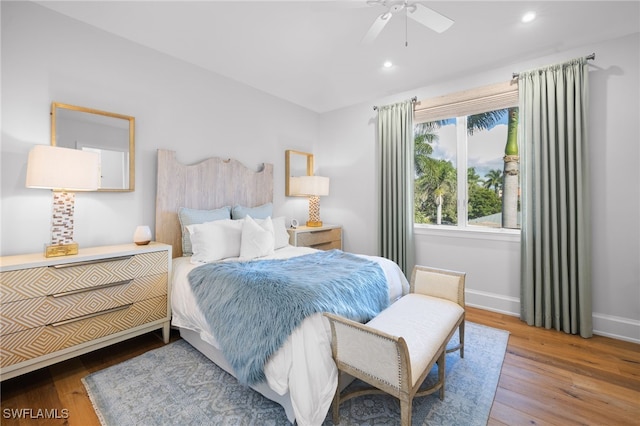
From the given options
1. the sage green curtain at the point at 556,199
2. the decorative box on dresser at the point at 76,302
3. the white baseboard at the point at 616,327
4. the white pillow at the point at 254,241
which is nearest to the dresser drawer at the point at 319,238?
the white pillow at the point at 254,241

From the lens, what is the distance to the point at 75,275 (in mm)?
1875

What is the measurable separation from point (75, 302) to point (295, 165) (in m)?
2.99

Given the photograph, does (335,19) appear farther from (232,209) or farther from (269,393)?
(269,393)

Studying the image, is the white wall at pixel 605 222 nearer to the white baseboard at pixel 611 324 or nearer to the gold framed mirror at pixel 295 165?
the white baseboard at pixel 611 324

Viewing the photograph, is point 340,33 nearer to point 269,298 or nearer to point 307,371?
point 269,298

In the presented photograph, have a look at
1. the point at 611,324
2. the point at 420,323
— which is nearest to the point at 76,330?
the point at 420,323

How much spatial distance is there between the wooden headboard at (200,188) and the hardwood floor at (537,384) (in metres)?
1.10

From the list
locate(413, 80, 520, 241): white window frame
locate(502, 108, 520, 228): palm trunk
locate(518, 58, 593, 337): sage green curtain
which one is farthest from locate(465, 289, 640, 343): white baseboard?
locate(502, 108, 520, 228): palm trunk

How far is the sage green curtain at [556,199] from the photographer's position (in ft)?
8.25

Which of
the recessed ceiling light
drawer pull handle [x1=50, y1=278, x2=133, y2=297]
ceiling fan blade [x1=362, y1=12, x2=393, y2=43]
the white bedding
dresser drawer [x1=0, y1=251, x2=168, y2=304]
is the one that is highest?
the recessed ceiling light

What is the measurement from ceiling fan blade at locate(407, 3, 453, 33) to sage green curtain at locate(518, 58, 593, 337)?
1.51 metres

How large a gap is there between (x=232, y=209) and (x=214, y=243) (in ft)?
2.72

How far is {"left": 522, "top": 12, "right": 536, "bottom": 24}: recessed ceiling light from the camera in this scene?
7.18ft

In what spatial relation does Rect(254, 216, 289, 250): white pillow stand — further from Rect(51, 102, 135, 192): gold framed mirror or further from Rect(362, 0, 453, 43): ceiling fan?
Rect(362, 0, 453, 43): ceiling fan
